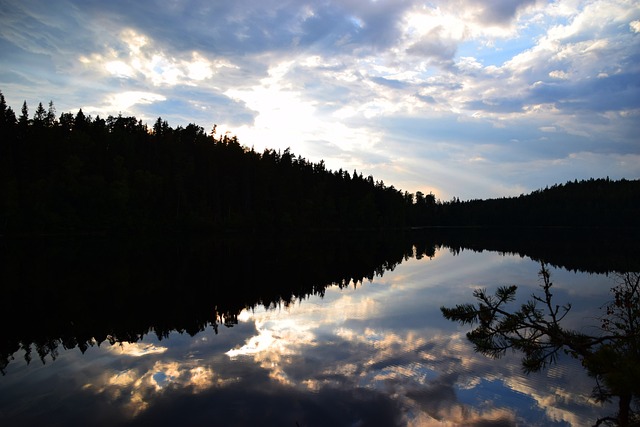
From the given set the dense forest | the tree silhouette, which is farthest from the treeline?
the tree silhouette

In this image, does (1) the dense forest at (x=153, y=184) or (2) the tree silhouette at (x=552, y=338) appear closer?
(2) the tree silhouette at (x=552, y=338)

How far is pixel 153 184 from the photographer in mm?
104125

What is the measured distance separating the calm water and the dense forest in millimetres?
70266

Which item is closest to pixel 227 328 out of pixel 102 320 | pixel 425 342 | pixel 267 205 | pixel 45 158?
pixel 102 320

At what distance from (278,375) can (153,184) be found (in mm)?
100396

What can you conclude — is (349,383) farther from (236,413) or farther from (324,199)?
(324,199)

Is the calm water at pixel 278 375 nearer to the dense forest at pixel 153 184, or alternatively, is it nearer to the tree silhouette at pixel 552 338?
the tree silhouette at pixel 552 338

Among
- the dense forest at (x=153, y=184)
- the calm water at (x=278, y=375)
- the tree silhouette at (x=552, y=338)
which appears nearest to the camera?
the tree silhouette at (x=552, y=338)

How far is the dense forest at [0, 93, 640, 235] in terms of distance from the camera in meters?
81.6

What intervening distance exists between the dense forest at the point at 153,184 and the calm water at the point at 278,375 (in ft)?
231

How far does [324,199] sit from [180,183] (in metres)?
58.8

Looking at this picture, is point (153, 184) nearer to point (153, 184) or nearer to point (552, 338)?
point (153, 184)

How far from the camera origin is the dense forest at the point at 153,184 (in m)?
81.6

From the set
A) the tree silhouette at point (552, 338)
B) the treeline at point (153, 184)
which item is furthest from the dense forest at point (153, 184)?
the tree silhouette at point (552, 338)
